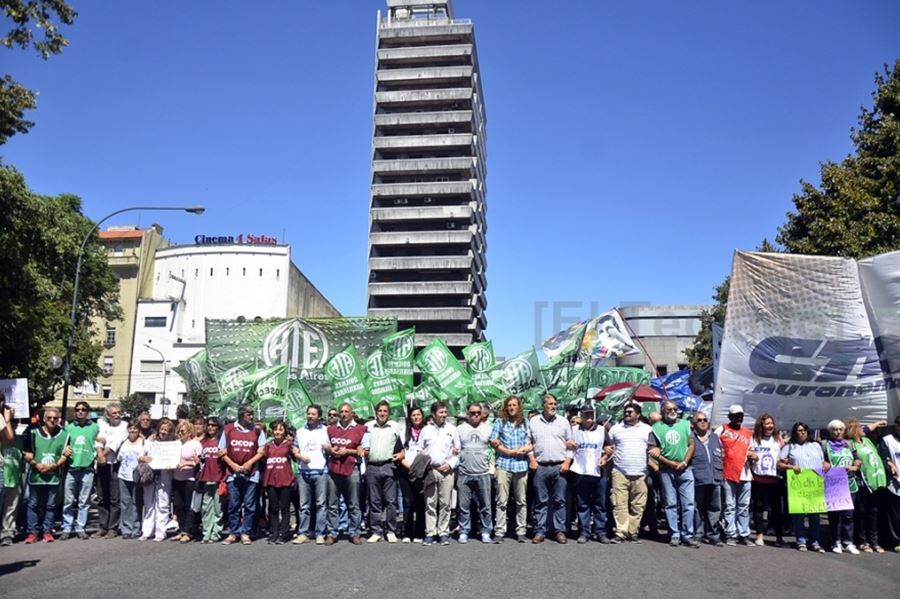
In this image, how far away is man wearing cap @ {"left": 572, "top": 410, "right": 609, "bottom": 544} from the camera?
9742 millimetres

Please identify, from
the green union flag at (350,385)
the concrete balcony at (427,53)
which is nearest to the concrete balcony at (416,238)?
the concrete balcony at (427,53)

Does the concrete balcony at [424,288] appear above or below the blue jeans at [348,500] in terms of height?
above

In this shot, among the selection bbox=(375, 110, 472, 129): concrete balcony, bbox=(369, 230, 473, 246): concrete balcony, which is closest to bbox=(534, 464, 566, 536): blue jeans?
bbox=(369, 230, 473, 246): concrete balcony

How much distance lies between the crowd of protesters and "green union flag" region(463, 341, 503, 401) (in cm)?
703

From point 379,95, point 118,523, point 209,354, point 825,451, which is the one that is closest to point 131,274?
point 379,95

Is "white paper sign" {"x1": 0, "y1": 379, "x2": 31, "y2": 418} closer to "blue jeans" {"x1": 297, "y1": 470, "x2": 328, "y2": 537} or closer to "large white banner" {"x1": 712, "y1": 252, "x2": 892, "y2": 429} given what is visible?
"blue jeans" {"x1": 297, "y1": 470, "x2": 328, "y2": 537}

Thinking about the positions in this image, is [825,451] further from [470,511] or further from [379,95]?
[379,95]

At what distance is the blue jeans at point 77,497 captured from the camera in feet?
32.9

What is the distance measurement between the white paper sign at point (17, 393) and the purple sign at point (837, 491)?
36.7 ft

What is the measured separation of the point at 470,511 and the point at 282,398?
20.3ft

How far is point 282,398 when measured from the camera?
48.9ft

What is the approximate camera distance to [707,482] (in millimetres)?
9602

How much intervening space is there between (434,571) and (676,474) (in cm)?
378

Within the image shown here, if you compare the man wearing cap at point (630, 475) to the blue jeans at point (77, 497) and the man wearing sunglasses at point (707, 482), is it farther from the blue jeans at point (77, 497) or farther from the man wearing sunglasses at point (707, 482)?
the blue jeans at point (77, 497)
